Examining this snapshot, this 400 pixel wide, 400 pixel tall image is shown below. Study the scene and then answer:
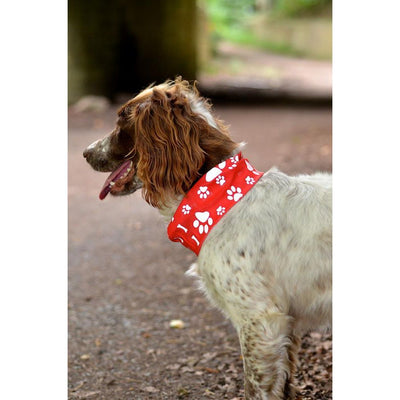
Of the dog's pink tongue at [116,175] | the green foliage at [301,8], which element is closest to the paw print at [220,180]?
the dog's pink tongue at [116,175]

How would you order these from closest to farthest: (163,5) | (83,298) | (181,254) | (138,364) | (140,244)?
(138,364) → (83,298) → (181,254) → (140,244) → (163,5)

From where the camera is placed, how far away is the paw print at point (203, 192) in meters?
3.12

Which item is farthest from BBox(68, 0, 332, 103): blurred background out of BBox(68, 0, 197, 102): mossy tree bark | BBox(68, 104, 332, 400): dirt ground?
BBox(68, 104, 332, 400): dirt ground

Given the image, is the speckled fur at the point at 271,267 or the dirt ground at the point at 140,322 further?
the dirt ground at the point at 140,322

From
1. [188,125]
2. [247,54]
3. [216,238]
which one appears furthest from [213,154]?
[247,54]

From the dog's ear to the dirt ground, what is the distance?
95 cm

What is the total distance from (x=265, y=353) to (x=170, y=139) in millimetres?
1223

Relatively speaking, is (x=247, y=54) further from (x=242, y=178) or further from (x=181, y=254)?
(x=242, y=178)

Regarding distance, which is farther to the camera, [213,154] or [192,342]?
[192,342]

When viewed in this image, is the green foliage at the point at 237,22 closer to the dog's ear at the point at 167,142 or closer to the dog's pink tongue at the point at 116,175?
the dog's pink tongue at the point at 116,175

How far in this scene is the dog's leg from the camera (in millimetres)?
2982

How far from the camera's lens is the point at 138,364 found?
4.39m

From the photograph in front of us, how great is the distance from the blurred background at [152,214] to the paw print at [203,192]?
4.94 ft

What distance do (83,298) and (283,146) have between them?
6.77m
